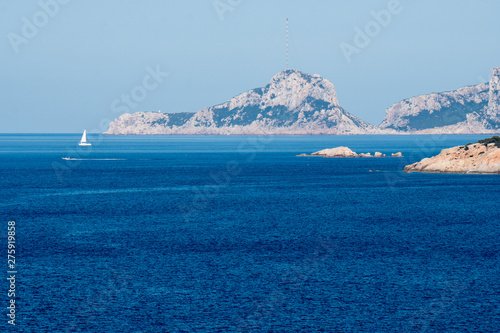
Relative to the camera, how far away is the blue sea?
102 feet

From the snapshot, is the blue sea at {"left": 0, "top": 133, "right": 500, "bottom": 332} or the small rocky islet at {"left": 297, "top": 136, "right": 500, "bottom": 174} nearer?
the blue sea at {"left": 0, "top": 133, "right": 500, "bottom": 332}

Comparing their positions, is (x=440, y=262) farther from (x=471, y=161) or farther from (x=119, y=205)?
(x=471, y=161)

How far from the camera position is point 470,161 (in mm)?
121312

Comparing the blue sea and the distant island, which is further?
the distant island

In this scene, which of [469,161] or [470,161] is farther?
[469,161]

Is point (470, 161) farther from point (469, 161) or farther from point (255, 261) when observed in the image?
point (255, 261)

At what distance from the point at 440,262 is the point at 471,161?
84089 mm

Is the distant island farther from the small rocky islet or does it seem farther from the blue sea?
the blue sea

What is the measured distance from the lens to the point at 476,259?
43.5 metres

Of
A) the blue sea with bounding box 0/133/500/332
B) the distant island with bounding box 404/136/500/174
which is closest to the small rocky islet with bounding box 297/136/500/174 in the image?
the distant island with bounding box 404/136/500/174

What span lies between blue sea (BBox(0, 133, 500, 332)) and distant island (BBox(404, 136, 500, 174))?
110 feet

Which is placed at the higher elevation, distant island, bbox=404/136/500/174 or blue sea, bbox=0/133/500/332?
distant island, bbox=404/136/500/174

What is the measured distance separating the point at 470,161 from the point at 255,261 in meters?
88.8

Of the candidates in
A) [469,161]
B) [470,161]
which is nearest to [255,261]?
[470,161]
